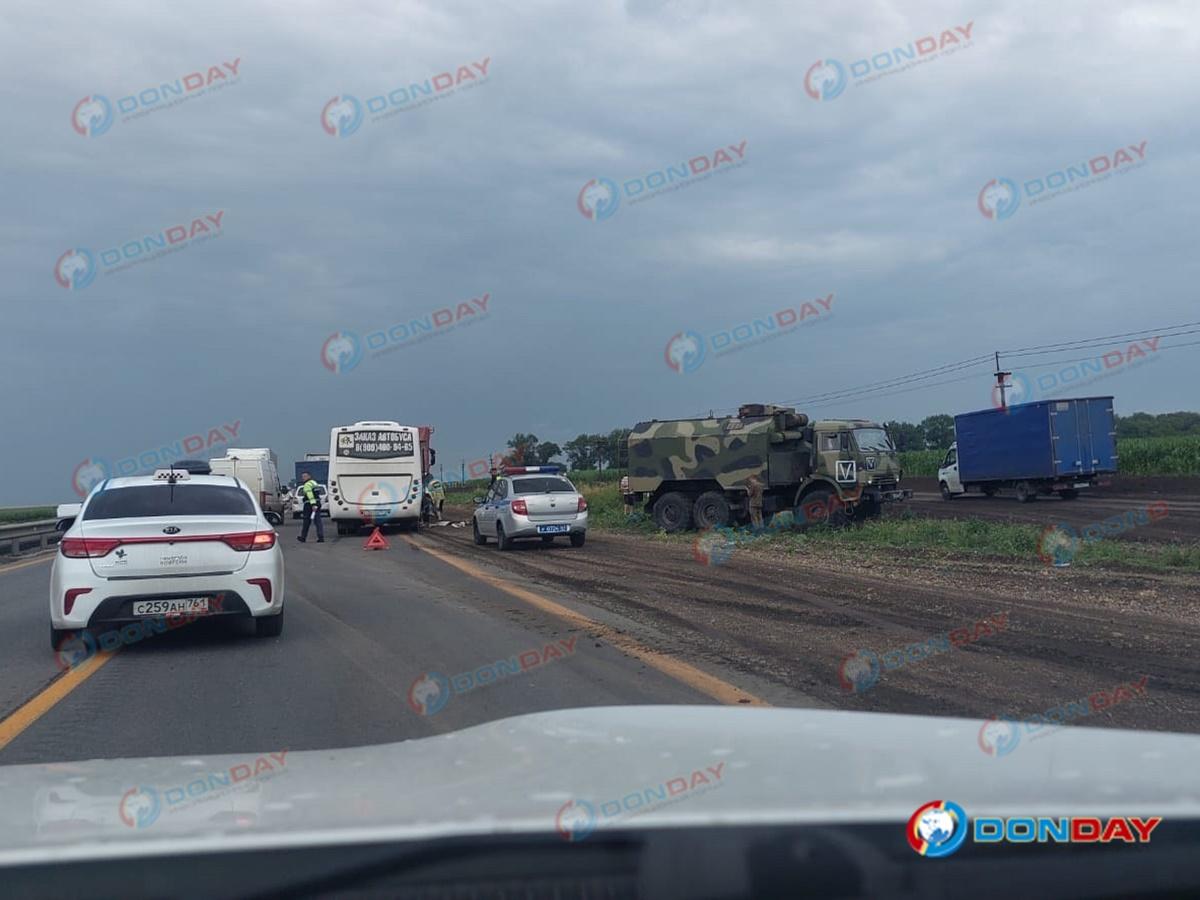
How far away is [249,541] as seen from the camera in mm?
8930

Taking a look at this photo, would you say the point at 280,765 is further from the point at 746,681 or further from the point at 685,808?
the point at 746,681

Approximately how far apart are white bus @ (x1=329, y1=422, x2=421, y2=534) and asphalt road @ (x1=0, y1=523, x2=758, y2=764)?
1652cm

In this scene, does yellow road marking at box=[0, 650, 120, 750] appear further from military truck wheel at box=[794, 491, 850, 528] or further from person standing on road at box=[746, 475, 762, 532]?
person standing on road at box=[746, 475, 762, 532]

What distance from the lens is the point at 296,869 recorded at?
1727 millimetres

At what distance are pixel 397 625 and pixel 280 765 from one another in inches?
290

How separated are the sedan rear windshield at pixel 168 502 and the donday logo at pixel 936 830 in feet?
26.9

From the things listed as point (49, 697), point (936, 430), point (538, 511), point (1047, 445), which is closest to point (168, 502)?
point (49, 697)

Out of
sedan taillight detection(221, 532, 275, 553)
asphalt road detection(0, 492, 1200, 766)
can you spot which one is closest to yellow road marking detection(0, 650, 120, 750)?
asphalt road detection(0, 492, 1200, 766)

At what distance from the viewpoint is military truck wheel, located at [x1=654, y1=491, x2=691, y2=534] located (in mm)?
25250

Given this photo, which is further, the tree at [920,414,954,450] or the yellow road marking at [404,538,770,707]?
the tree at [920,414,954,450]

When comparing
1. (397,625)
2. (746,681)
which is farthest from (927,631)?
(397,625)

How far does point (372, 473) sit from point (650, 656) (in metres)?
22.1

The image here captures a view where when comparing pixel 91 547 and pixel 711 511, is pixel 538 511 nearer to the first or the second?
pixel 711 511

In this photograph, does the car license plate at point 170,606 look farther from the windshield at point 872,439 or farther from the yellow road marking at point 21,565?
the windshield at point 872,439
